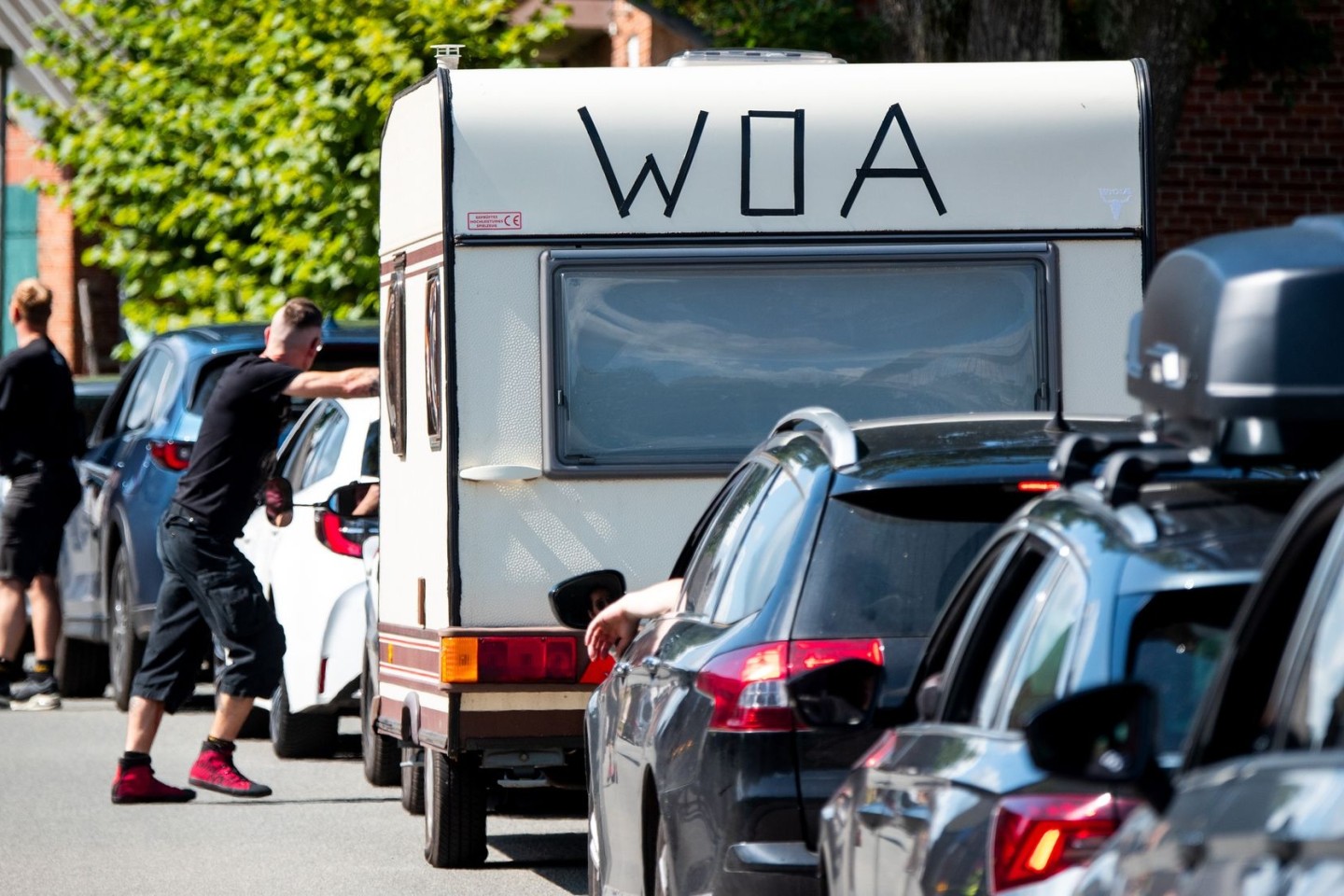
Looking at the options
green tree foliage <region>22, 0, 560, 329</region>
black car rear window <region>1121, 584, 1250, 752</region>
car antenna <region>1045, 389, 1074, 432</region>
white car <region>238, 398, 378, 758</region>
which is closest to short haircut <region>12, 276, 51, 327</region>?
green tree foliage <region>22, 0, 560, 329</region>

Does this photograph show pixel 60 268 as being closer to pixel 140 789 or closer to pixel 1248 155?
pixel 1248 155

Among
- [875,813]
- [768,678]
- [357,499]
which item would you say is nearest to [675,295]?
[357,499]

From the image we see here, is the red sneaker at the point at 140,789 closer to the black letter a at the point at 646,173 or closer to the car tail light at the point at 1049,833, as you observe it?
the black letter a at the point at 646,173

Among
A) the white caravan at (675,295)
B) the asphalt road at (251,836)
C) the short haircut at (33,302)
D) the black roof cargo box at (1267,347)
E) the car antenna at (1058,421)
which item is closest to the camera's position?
the black roof cargo box at (1267,347)

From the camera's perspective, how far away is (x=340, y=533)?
11273mm

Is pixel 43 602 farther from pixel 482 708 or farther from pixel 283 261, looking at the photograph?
pixel 482 708

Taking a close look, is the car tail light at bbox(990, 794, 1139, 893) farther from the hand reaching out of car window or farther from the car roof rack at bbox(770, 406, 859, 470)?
the hand reaching out of car window

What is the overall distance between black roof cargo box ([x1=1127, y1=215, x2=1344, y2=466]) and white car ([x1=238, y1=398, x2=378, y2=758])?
7.57 m

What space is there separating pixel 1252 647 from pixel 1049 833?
56cm

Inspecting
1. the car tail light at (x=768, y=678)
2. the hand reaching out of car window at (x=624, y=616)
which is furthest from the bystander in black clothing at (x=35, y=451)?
the car tail light at (x=768, y=678)

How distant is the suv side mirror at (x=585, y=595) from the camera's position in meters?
7.07

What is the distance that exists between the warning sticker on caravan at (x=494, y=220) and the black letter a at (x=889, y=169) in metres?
1.08

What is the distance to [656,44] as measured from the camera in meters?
20.4

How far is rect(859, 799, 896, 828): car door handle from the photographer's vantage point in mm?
4227
